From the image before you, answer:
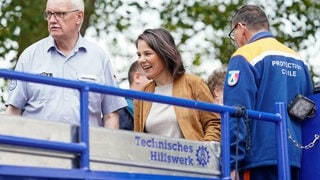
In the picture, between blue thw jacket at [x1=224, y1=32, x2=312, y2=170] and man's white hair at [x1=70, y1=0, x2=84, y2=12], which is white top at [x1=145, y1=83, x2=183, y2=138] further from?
man's white hair at [x1=70, y1=0, x2=84, y2=12]

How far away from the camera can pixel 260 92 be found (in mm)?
5719

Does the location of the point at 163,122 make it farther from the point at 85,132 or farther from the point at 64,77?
the point at 85,132

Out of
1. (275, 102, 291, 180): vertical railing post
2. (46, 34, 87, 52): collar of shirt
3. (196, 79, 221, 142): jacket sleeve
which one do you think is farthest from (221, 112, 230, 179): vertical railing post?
(46, 34, 87, 52): collar of shirt

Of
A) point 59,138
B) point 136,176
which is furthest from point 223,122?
point 59,138

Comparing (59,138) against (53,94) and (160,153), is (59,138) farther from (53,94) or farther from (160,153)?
(53,94)

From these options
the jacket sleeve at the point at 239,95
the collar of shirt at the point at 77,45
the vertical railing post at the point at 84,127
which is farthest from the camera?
the collar of shirt at the point at 77,45

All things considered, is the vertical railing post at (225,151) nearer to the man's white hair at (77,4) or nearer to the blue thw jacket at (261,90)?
the blue thw jacket at (261,90)

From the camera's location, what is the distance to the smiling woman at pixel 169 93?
18.9 ft

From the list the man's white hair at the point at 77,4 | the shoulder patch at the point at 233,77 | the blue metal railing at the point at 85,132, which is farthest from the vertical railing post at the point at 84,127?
the man's white hair at the point at 77,4

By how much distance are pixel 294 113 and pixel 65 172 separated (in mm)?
1763

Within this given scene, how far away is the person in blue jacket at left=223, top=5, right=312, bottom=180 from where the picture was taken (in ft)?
18.2

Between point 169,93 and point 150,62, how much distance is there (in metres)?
0.22

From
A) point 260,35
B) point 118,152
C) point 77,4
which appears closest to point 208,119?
point 260,35

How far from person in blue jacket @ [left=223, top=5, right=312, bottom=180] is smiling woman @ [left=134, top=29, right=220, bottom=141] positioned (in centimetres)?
25
